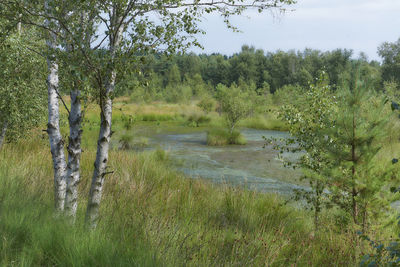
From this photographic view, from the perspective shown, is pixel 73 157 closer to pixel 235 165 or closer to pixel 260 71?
pixel 235 165

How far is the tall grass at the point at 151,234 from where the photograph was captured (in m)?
3.07

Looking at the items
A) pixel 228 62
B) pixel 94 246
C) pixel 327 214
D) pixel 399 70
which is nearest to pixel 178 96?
pixel 228 62

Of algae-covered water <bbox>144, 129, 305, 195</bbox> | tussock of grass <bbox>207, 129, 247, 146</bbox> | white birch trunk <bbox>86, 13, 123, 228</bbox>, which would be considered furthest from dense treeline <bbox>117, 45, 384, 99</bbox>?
white birch trunk <bbox>86, 13, 123, 228</bbox>

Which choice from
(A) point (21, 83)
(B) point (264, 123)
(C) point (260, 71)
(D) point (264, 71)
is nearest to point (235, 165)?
→ (A) point (21, 83)

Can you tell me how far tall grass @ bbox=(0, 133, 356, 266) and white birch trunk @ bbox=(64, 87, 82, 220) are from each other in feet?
0.81

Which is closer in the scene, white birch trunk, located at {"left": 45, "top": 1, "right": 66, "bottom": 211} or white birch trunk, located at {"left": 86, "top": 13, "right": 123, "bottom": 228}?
white birch trunk, located at {"left": 86, "top": 13, "right": 123, "bottom": 228}

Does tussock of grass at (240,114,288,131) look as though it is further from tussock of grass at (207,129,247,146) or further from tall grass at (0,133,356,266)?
tall grass at (0,133,356,266)

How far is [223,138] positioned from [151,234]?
1752 centimetres

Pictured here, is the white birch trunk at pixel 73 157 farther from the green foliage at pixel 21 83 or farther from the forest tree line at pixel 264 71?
the forest tree line at pixel 264 71

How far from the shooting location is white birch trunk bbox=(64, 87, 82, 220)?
4289 mm

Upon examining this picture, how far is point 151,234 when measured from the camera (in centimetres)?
358

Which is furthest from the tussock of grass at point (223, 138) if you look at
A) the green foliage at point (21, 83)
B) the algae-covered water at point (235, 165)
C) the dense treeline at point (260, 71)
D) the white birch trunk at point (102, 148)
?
the dense treeline at point (260, 71)

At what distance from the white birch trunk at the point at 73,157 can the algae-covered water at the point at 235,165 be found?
4470 mm

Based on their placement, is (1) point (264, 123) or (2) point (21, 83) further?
(1) point (264, 123)
